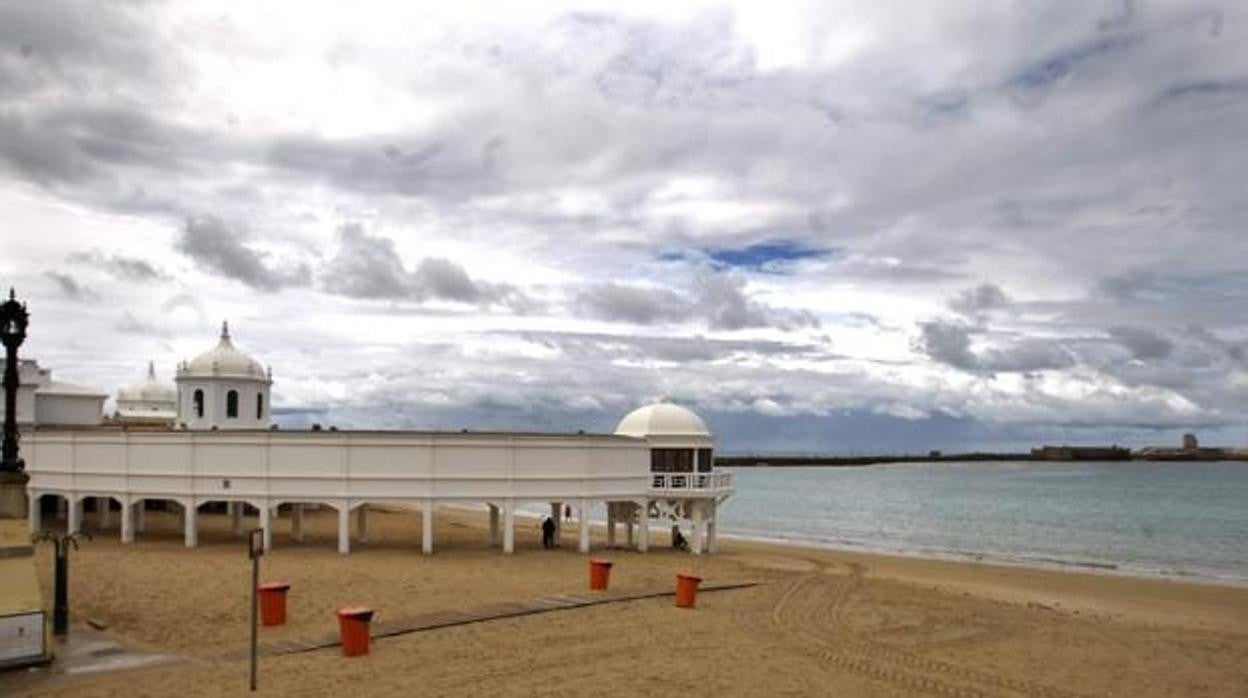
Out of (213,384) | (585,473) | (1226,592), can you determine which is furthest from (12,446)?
(1226,592)

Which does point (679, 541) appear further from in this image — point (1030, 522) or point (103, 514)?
point (1030, 522)

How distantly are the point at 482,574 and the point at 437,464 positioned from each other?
4.91 meters

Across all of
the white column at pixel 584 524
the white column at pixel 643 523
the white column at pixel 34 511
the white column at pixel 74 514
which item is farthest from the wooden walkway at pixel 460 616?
the white column at pixel 34 511

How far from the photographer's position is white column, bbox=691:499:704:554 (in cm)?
3725

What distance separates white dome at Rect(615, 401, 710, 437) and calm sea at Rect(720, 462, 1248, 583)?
2028 cm

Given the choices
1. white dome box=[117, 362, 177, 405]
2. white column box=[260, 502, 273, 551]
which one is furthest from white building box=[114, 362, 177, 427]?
white column box=[260, 502, 273, 551]

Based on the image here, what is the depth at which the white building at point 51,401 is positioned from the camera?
5006 cm

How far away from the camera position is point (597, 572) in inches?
1019

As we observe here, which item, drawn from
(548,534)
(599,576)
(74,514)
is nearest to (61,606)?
(599,576)

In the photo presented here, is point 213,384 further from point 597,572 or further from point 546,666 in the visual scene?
point 546,666

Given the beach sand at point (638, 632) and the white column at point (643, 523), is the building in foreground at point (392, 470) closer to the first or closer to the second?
the white column at point (643, 523)

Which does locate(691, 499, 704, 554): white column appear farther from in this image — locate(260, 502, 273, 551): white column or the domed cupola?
locate(260, 502, 273, 551): white column

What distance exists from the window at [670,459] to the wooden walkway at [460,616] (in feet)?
32.1

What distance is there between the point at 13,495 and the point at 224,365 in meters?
25.2
